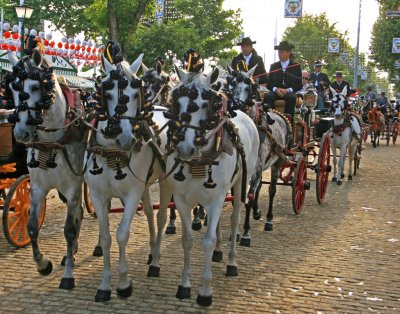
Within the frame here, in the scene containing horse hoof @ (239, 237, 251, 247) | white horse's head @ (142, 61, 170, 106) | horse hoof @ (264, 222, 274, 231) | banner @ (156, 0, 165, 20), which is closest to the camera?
horse hoof @ (239, 237, 251, 247)

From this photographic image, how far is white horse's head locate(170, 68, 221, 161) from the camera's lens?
4.90 meters

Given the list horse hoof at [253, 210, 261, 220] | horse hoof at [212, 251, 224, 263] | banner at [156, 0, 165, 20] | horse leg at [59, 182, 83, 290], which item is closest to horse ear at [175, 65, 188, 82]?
horse leg at [59, 182, 83, 290]

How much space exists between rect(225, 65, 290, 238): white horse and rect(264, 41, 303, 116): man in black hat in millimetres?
875

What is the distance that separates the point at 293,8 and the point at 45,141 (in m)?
27.4

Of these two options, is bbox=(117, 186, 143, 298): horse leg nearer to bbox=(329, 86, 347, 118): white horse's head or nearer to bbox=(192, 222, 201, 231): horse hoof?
bbox=(192, 222, 201, 231): horse hoof

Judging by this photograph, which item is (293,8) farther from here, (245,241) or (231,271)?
(231,271)

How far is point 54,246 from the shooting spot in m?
7.36

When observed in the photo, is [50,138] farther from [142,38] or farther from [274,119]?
[142,38]

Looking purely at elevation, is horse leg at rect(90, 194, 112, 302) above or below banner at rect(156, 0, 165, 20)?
below

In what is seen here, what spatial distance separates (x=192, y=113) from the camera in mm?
4977

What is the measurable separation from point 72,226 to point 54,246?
153cm

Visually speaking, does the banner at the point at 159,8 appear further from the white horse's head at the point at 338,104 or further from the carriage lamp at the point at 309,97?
the carriage lamp at the point at 309,97

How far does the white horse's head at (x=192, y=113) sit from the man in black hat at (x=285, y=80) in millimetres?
5094

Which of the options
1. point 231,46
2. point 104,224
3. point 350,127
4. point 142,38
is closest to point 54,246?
point 104,224
